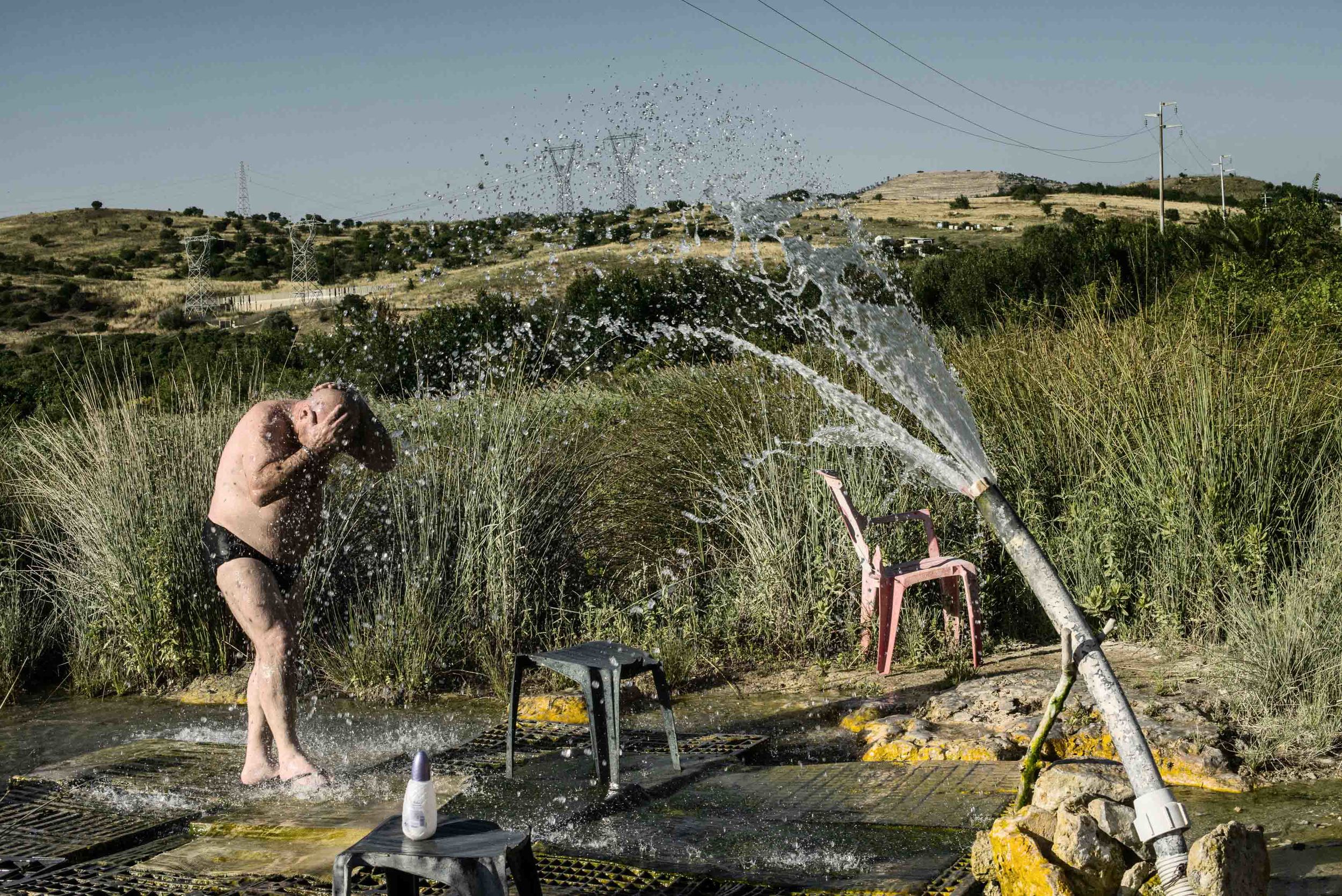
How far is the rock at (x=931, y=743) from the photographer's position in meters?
4.84

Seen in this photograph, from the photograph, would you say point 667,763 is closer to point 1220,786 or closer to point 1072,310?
point 1220,786

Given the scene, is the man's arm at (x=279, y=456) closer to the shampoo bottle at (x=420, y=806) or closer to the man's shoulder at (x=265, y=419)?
the man's shoulder at (x=265, y=419)

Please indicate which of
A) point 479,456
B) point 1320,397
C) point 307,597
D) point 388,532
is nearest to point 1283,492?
point 1320,397

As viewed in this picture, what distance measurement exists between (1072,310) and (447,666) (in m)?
5.80

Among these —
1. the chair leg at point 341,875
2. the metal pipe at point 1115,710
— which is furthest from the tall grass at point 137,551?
the metal pipe at point 1115,710

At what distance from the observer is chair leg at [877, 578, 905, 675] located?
20.1 ft

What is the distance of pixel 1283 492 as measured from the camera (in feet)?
21.3

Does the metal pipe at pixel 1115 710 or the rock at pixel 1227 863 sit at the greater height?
the metal pipe at pixel 1115 710

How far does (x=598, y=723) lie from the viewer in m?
4.62

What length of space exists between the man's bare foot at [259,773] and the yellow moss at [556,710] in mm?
1388

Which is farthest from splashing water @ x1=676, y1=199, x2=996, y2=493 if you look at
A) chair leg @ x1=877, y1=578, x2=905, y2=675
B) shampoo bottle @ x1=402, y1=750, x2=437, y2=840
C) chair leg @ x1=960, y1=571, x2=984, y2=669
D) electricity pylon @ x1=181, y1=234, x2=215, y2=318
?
electricity pylon @ x1=181, y1=234, x2=215, y2=318

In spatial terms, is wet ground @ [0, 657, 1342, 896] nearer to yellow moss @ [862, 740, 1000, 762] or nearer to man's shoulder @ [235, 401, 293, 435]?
yellow moss @ [862, 740, 1000, 762]

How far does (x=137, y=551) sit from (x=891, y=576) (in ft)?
14.3

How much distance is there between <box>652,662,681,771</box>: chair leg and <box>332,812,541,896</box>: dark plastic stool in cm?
190
